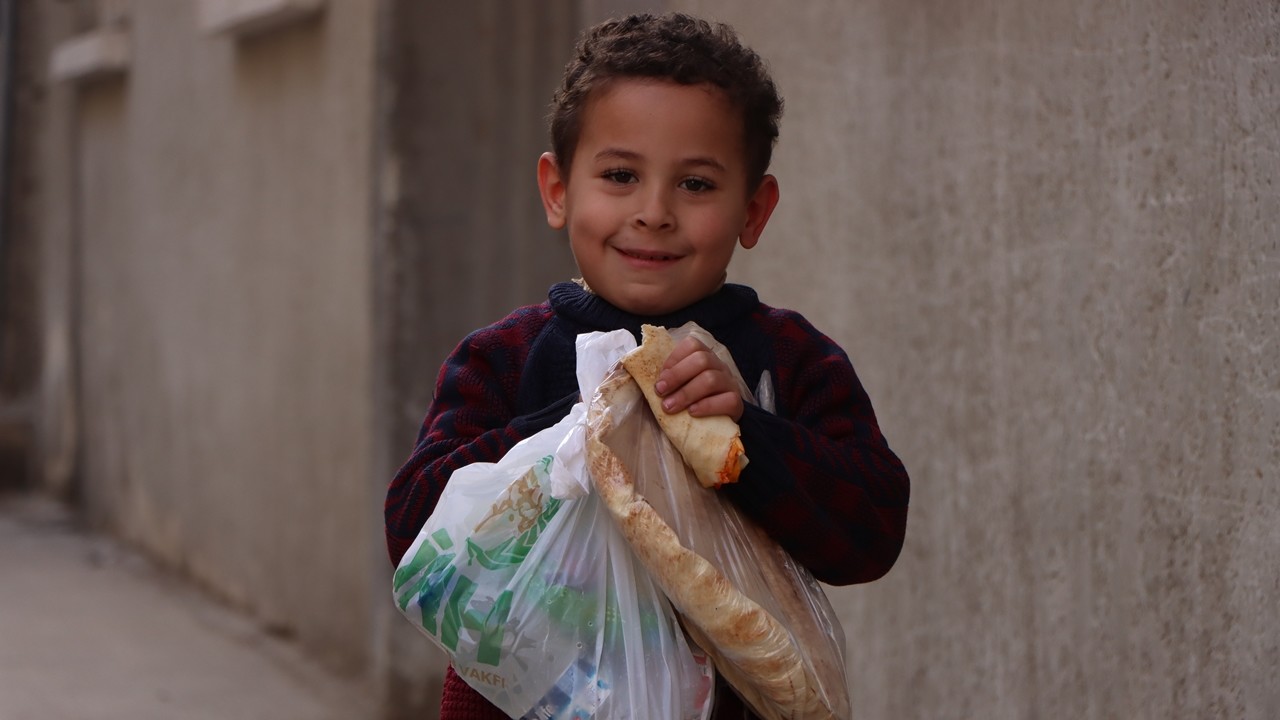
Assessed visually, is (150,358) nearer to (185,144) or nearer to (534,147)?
(185,144)

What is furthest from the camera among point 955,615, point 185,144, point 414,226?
point 185,144

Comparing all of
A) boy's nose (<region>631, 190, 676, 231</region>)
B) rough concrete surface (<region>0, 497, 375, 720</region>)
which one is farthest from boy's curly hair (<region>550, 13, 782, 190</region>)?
rough concrete surface (<region>0, 497, 375, 720</region>)

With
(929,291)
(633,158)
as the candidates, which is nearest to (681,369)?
(633,158)

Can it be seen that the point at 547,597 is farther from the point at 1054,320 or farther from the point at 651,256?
the point at 1054,320

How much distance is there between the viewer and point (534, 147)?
562 cm

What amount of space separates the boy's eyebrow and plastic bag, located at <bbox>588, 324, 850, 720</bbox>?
202mm

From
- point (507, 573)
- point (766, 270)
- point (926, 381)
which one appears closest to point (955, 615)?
point (926, 381)

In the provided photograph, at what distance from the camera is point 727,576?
1898 mm

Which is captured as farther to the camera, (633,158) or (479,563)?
(633,158)

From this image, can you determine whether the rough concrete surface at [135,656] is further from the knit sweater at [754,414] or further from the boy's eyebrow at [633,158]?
the boy's eyebrow at [633,158]

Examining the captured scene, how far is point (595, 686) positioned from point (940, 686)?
5.50 ft

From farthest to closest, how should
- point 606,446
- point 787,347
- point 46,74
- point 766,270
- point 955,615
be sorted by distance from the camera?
point 46,74, point 766,270, point 955,615, point 787,347, point 606,446

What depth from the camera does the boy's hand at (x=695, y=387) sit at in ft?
6.22

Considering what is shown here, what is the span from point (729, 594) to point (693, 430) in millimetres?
195
